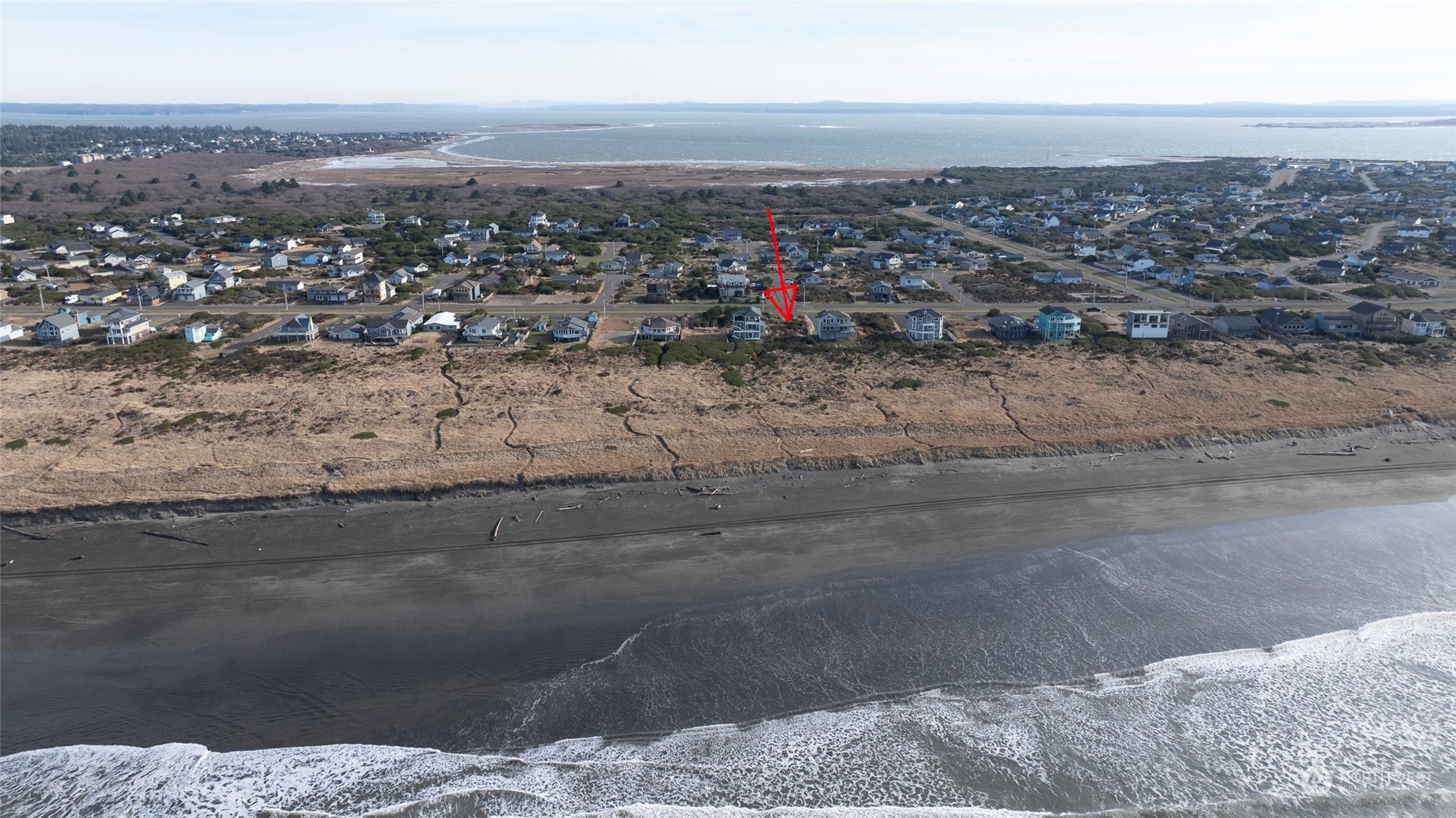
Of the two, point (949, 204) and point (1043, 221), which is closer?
point (1043, 221)

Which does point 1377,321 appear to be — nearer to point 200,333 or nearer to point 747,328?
point 747,328

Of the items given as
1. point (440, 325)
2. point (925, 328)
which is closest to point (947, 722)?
point (925, 328)

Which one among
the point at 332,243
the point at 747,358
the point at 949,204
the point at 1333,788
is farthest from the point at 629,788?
the point at 949,204

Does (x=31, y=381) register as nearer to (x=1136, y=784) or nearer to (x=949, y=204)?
(x=1136, y=784)

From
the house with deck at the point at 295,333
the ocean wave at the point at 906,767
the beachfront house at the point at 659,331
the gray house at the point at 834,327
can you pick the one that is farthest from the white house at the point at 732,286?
the ocean wave at the point at 906,767

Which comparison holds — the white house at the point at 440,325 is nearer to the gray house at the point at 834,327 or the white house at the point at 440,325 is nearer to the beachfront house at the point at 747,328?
the beachfront house at the point at 747,328

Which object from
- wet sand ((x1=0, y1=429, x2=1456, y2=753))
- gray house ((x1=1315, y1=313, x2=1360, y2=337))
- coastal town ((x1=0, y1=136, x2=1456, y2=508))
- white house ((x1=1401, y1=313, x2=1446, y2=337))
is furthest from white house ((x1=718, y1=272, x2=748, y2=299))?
white house ((x1=1401, y1=313, x2=1446, y2=337))
